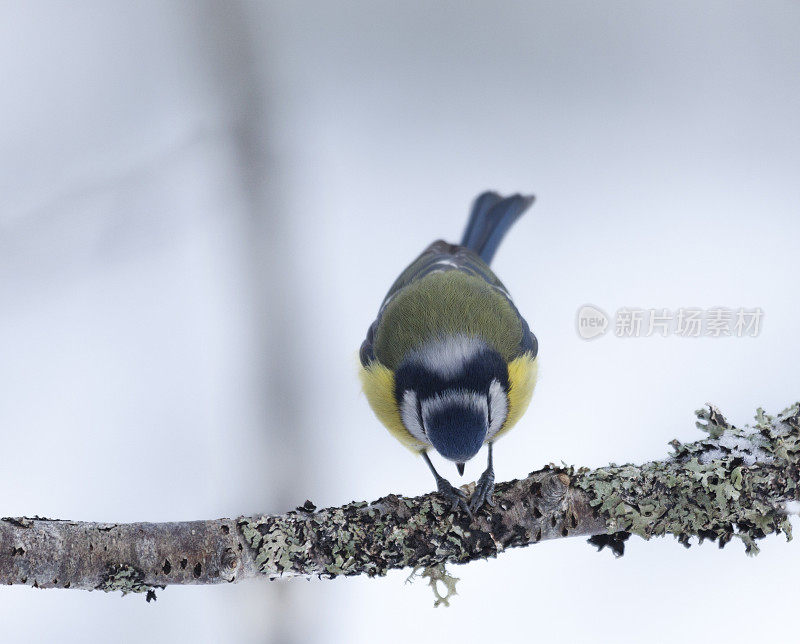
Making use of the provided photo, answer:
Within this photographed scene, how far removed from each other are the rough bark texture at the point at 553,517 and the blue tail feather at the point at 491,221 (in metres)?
1.09

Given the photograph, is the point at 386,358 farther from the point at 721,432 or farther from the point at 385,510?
the point at 721,432

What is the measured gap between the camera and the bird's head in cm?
131

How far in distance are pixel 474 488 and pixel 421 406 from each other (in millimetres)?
231

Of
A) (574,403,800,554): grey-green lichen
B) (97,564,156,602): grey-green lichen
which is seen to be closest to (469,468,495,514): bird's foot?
(574,403,800,554): grey-green lichen

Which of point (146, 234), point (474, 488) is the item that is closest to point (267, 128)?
point (146, 234)

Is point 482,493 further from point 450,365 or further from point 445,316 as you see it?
point 445,316

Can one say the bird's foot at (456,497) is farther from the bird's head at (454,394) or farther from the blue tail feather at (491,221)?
the blue tail feather at (491,221)

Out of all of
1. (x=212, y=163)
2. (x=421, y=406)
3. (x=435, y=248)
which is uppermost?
(x=212, y=163)

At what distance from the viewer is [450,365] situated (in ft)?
4.67

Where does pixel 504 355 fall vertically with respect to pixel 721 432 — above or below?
above

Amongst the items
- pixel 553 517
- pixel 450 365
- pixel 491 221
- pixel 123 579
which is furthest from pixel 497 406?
pixel 491 221

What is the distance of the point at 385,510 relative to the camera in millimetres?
1105

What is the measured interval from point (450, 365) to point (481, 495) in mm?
330

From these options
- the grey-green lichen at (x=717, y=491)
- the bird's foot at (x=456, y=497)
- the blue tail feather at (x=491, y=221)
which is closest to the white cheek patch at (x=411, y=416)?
the bird's foot at (x=456, y=497)
